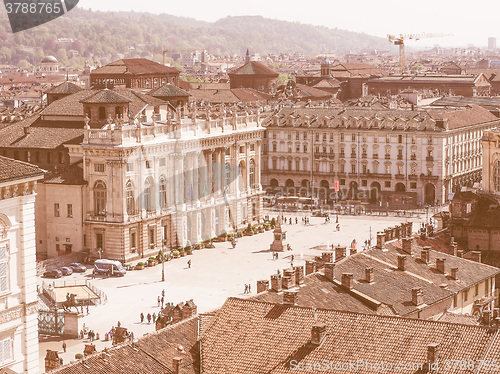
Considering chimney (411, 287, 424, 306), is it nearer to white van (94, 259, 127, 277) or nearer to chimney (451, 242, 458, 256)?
chimney (451, 242, 458, 256)

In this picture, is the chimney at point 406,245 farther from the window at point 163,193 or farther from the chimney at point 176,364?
the window at point 163,193

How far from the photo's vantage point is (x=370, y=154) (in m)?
156

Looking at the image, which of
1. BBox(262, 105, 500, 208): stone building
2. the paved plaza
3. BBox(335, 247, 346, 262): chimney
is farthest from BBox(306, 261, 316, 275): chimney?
BBox(262, 105, 500, 208): stone building

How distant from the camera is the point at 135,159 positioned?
112m

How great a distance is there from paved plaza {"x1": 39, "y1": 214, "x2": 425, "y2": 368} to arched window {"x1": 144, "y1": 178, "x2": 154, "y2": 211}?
580 centimetres

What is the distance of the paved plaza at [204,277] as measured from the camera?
87125 millimetres

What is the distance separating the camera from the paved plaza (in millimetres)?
87125

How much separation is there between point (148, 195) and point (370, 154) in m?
49.1

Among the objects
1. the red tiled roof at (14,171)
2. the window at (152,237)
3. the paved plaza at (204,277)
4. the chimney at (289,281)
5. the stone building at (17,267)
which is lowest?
the paved plaza at (204,277)

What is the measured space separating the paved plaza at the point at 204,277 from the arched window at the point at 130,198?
5892 millimetres

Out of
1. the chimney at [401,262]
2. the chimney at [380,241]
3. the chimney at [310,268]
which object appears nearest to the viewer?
the chimney at [310,268]

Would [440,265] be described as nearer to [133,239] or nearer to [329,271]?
[329,271]

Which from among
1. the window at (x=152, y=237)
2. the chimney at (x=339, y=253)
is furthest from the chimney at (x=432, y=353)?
the window at (x=152, y=237)

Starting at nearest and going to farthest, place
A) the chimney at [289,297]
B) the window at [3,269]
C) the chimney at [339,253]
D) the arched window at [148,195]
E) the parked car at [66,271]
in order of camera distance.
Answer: the window at [3,269] → the chimney at [289,297] → the chimney at [339,253] → the parked car at [66,271] → the arched window at [148,195]
